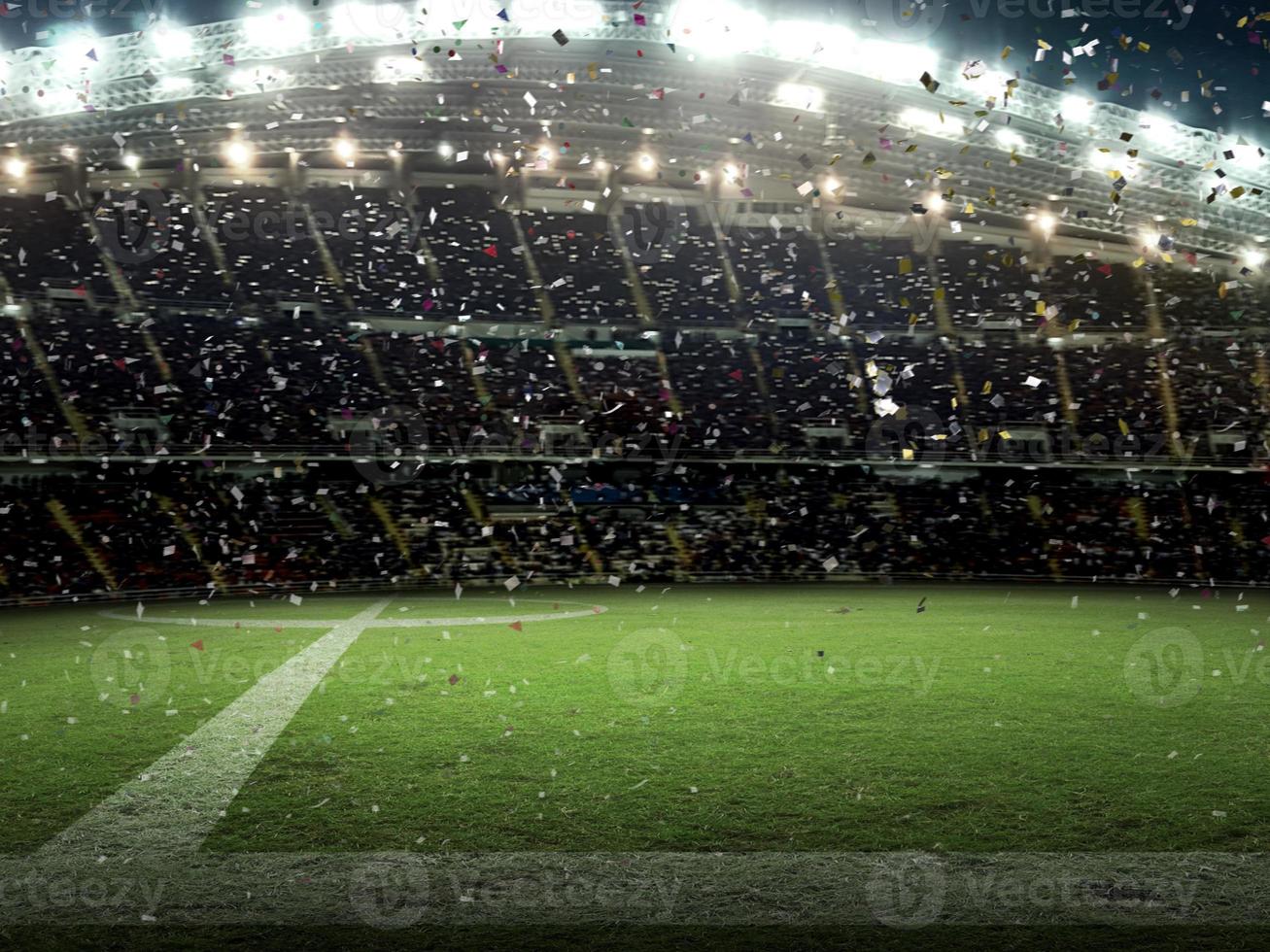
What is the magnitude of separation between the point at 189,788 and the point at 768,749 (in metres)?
4.07

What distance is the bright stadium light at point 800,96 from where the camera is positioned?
25969mm

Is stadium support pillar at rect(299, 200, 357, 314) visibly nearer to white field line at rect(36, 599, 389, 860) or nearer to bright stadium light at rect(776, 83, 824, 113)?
bright stadium light at rect(776, 83, 824, 113)

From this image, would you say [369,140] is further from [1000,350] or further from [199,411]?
[1000,350]

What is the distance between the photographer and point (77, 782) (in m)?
6.62

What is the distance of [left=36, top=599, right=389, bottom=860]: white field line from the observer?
5.40 meters

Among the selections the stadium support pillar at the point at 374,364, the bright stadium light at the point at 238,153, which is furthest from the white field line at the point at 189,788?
the bright stadium light at the point at 238,153

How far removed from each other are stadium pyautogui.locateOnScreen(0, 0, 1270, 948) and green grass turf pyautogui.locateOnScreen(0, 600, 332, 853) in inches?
3.3

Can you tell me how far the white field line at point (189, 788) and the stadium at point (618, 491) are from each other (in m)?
0.06

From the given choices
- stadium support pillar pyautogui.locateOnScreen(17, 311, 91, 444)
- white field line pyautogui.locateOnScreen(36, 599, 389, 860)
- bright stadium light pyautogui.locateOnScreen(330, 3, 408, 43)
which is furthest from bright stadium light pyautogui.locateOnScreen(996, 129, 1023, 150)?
stadium support pillar pyautogui.locateOnScreen(17, 311, 91, 444)

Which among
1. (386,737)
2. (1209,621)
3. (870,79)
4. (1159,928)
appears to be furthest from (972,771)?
(870,79)

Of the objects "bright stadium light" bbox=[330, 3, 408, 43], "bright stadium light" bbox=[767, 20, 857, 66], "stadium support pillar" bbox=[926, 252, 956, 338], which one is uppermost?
"bright stadium light" bbox=[330, 3, 408, 43]

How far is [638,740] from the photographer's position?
764cm

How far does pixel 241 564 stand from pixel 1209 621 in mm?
20352

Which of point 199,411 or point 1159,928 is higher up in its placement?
point 199,411
